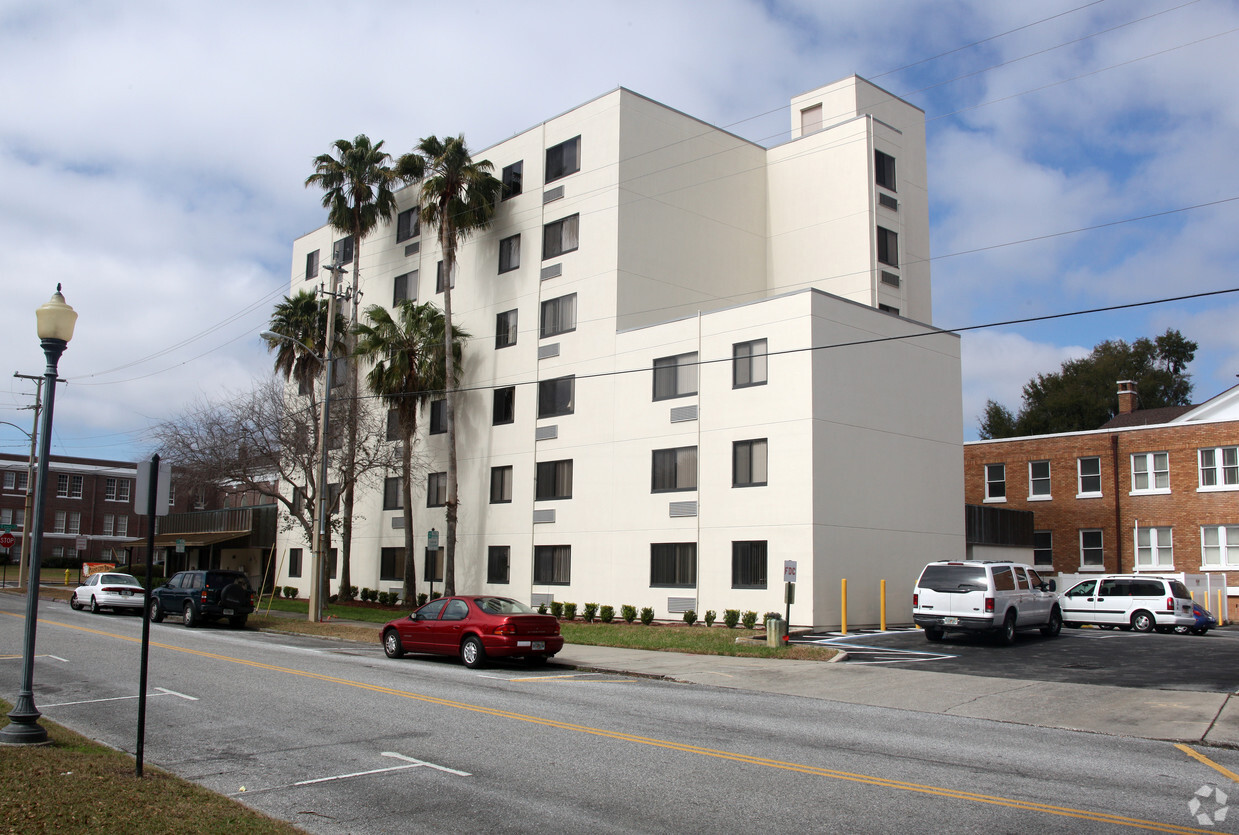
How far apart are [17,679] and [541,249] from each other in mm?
24400

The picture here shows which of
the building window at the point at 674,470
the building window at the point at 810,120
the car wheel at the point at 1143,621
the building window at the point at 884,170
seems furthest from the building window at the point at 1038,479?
the building window at the point at 674,470

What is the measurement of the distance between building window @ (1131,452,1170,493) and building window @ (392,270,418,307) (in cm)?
3181

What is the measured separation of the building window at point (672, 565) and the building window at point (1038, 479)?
21.5 meters

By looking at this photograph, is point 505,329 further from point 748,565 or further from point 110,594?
point 110,594

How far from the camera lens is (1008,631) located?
886 inches

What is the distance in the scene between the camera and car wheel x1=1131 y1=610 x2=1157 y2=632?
90.9 ft

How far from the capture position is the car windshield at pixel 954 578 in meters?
22.4

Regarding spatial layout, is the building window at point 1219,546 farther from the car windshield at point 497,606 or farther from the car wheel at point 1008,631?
the car windshield at point 497,606

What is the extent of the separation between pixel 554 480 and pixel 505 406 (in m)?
4.22

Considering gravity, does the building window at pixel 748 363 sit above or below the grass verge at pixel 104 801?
above

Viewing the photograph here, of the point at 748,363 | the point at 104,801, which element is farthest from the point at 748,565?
the point at 104,801

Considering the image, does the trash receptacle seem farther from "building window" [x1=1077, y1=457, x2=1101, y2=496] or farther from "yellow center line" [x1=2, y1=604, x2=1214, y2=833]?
"building window" [x1=1077, y1=457, x2=1101, y2=496]

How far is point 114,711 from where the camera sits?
12.6 meters

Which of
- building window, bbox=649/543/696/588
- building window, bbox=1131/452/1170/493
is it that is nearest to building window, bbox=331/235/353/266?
building window, bbox=649/543/696/588
